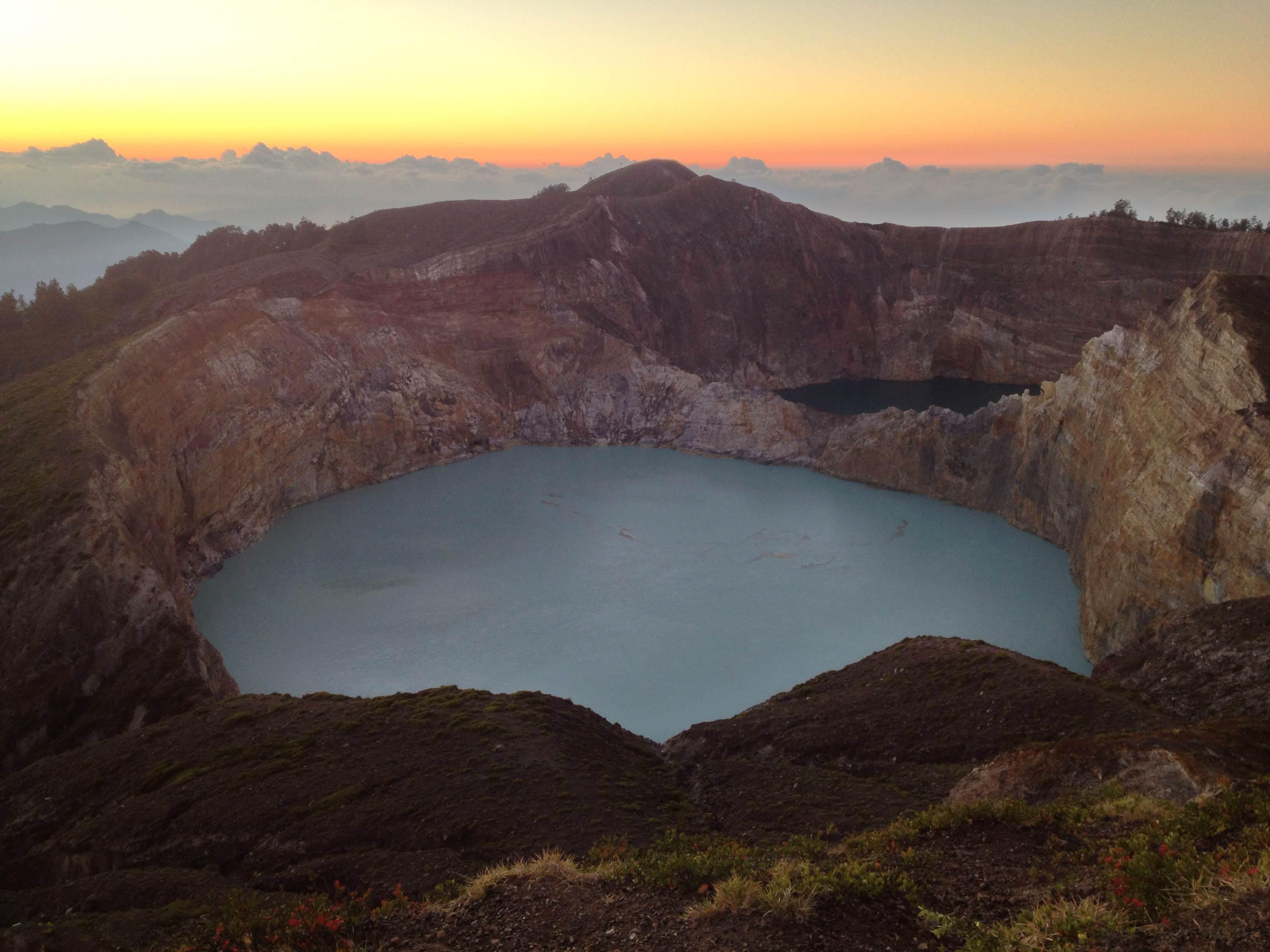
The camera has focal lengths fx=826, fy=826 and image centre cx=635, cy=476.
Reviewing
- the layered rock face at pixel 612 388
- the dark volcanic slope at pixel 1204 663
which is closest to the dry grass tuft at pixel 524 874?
the dark volcanic slope at pixel 1204 663

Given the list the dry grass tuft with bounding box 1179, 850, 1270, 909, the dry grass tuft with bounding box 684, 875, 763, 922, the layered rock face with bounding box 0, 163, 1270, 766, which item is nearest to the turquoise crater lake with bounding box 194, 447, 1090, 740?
the layered rock face with bounding box 0, 163, 1270, 766

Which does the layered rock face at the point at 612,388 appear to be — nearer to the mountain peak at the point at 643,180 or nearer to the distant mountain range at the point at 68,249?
the mountain peak at the point at 643,180

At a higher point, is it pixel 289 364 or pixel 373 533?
pixel 289 364

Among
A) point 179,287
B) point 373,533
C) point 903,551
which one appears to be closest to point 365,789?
point 373,533

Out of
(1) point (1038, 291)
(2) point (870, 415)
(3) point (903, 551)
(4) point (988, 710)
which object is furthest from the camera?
(1) point (1038, 291)

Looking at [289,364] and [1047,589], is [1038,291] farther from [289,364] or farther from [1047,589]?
[289,364]

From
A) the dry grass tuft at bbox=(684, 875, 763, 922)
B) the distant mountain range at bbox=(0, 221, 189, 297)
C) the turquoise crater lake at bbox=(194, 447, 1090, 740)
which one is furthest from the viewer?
the distant mountain range at bbox=(0, 221, 189, 297)

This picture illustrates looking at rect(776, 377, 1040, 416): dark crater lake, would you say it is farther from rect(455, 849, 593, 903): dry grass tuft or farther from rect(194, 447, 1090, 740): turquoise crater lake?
rect(455, 849, 593, 903): dry grass tuft
